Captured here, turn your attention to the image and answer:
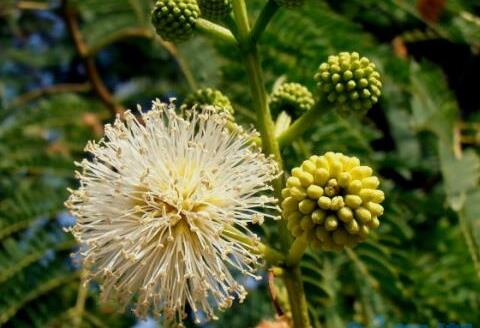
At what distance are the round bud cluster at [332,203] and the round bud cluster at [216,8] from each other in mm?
409

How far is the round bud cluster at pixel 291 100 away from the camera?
1857 mm

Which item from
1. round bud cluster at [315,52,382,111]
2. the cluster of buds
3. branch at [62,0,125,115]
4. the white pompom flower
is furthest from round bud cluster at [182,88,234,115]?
branch at [62,0,125,115]

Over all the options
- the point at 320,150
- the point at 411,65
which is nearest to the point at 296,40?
the point at 320,150

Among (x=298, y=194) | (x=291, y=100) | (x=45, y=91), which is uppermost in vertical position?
(x=45, y=91)

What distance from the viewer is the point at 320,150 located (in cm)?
223

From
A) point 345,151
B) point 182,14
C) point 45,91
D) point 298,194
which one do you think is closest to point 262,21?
point 182,14

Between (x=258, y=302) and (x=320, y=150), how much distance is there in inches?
34.7

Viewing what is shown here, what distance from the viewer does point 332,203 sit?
141 cm

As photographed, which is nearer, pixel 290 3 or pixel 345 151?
pixel 290 3

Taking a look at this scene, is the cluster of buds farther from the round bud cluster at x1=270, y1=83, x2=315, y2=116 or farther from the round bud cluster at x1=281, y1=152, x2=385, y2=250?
the round bud cluster at x1=281, y1=152, x2=385, y2=250

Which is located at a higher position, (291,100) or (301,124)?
(291,100)

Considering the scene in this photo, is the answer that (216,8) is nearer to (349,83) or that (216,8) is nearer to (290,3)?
(290,3)

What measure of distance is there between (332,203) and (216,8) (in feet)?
1.68

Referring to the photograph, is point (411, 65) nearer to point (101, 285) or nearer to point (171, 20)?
point (171, 20)
